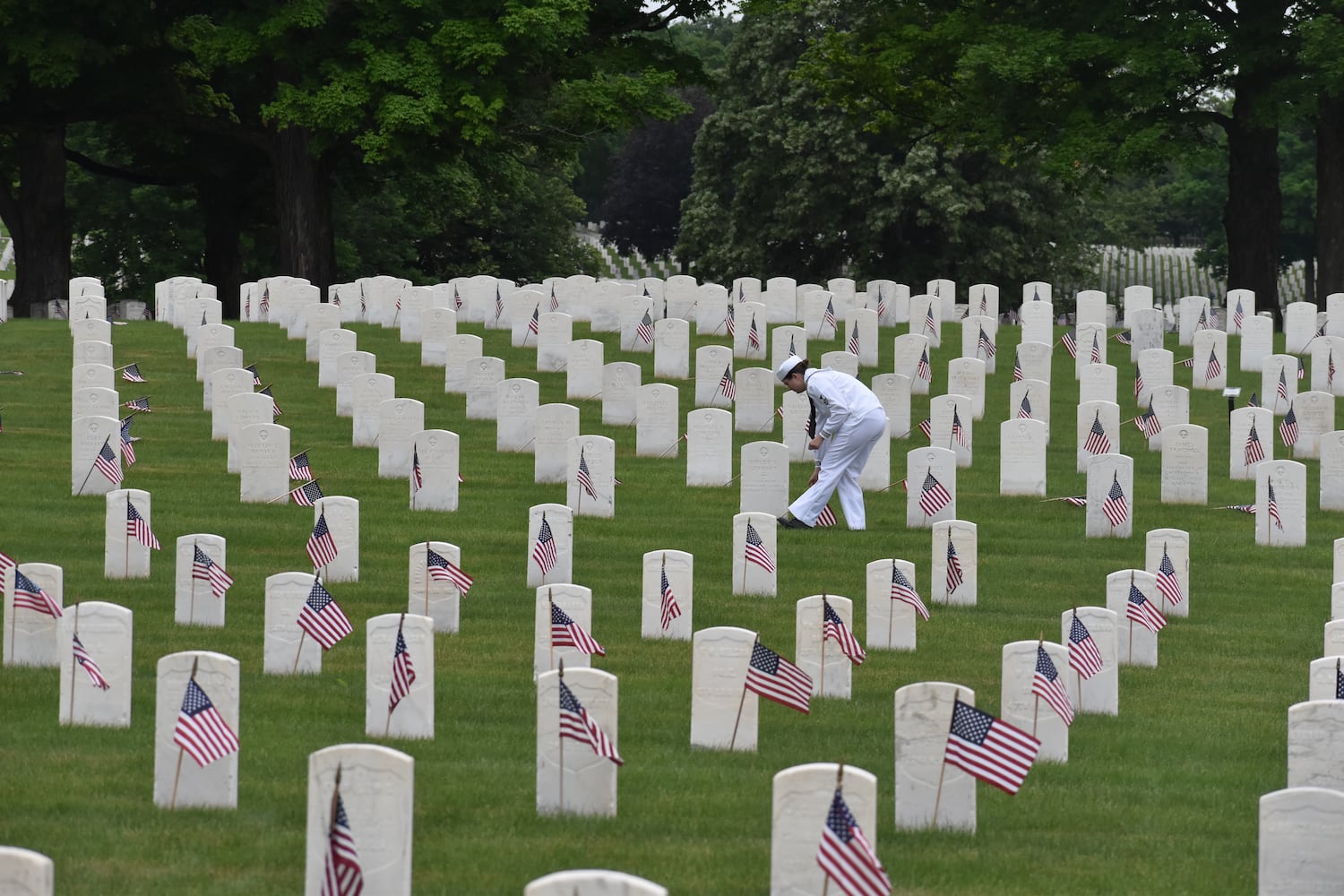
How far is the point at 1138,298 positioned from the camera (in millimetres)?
29109

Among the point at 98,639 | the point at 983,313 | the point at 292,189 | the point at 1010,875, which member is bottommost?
the point at 1010,875

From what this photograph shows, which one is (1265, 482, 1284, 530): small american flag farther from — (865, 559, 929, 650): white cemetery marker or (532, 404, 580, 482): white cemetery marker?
(532, 404, 580, 482): white cemetery marker

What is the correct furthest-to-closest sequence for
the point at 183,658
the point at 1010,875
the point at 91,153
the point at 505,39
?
1. the point at 91,153
2. the point at 505,39
3. the point at 183,658
4. the point at 1010,875

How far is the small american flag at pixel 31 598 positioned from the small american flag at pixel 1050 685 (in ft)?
16.5

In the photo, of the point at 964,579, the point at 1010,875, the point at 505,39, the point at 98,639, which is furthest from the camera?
the point at 505,39

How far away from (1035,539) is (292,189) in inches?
840

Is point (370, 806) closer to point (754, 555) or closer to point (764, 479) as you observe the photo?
point (754, 555)

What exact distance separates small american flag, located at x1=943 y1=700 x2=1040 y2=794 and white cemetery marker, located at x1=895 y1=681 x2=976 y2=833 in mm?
157

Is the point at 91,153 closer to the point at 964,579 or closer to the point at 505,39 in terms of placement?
the point at 505,39

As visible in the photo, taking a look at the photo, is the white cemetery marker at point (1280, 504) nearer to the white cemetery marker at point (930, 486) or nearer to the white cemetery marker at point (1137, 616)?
the white cemetery marker at point (930, 486)

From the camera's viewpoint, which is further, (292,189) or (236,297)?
(236,297)

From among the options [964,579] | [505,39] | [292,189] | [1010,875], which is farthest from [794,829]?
[292,189]

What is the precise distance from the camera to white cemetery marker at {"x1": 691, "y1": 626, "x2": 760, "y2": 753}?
9.45 metres

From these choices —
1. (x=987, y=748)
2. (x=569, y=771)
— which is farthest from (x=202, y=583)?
(x=987, y=748)
